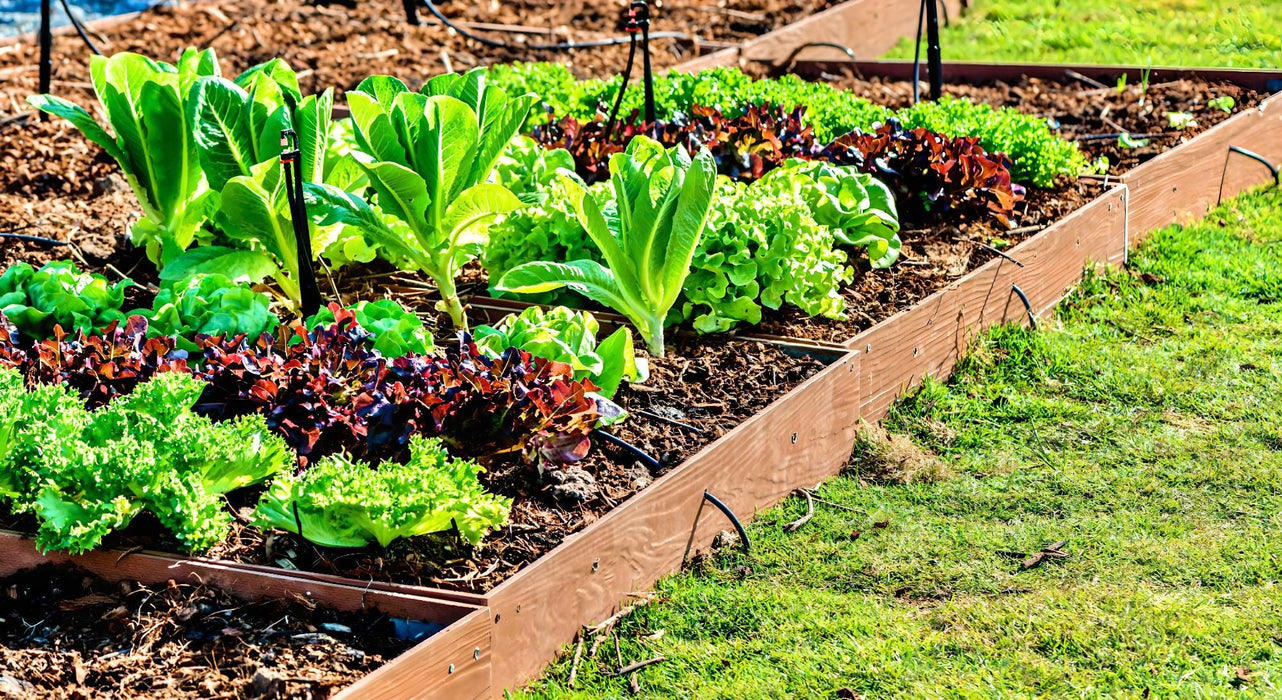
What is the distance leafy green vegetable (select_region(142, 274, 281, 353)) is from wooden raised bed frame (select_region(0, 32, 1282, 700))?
0.92 m

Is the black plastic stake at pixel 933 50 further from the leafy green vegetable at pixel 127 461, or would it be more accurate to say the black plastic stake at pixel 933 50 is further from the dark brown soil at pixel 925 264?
the leafy green vegetable at pixel 127 461

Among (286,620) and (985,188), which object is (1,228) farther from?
(985,188)

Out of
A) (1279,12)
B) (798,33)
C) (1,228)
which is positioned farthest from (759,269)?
(1279,12)

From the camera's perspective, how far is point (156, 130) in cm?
430

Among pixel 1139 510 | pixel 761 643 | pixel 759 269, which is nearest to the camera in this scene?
pixel 761 643

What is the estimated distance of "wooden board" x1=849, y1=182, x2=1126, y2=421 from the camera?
14.1 ft

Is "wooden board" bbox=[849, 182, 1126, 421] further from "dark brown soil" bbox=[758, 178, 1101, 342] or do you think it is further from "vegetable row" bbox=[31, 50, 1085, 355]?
"vegetable row" bbox=[31, 50, 1085, 355]

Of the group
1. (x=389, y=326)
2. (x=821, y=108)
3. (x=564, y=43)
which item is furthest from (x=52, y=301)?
(x=564, y=43)

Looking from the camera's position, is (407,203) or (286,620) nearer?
(286,620)

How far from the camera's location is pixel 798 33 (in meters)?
8.55

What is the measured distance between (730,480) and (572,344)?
0.63m

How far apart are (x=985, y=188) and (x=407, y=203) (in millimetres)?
2470

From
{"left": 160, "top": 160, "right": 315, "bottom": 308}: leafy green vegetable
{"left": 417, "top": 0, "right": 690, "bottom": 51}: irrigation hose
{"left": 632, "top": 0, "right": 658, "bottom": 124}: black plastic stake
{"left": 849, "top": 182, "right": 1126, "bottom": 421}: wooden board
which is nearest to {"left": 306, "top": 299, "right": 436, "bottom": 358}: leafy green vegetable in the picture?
{"left": 160, "top": 160, "right": 315, "bottom": 308}: leafy green vegetable

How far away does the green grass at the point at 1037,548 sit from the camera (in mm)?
2967
